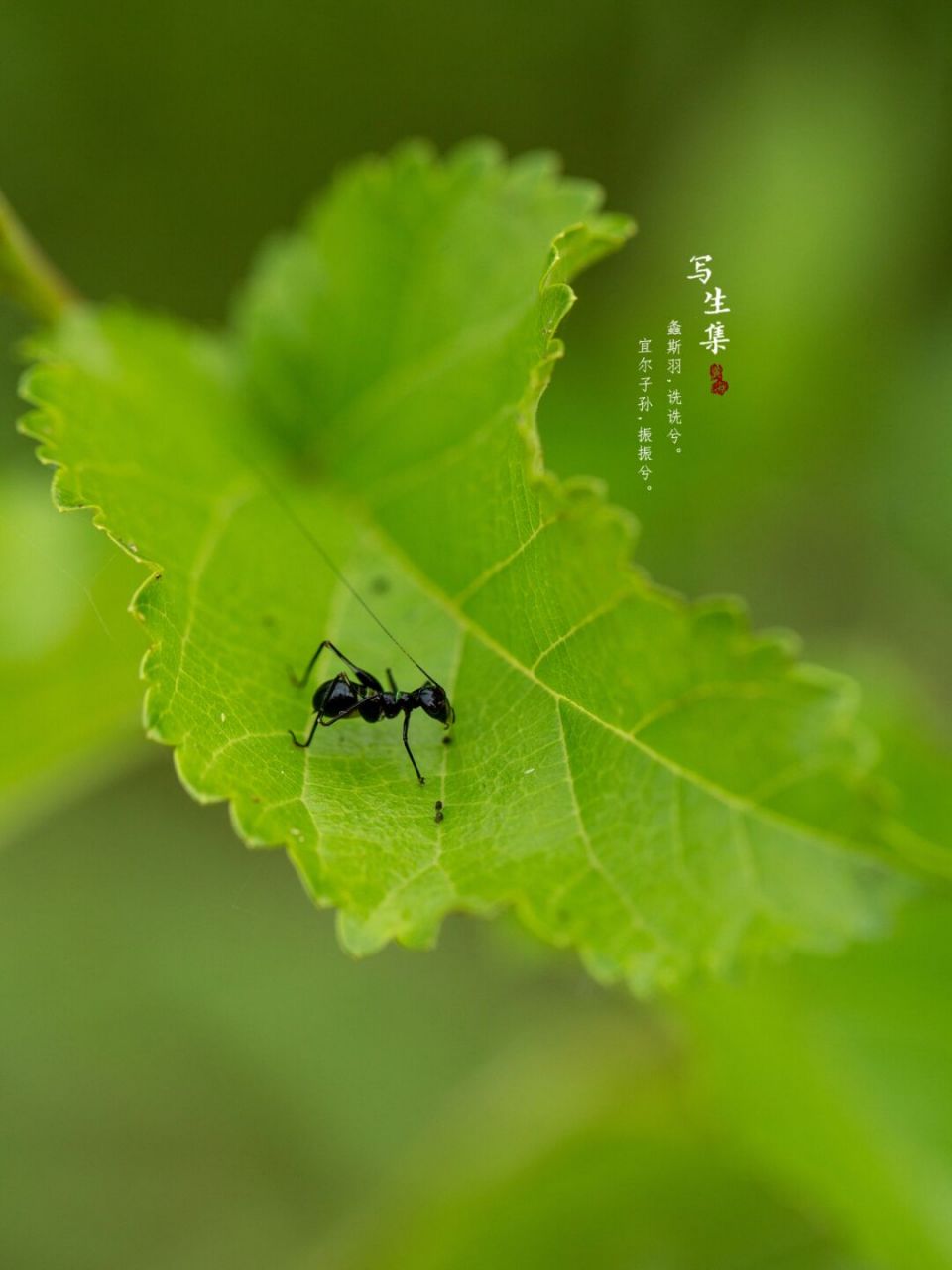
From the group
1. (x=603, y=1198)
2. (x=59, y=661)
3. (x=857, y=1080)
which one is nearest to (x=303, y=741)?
(x=59, y=661)

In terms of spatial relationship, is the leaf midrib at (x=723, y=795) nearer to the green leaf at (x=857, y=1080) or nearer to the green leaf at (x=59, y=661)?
the green leaf at (x=857, y=1080)

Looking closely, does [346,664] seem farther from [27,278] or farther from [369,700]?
[27,278]

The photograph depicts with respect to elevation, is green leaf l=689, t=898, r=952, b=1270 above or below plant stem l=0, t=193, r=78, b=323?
below

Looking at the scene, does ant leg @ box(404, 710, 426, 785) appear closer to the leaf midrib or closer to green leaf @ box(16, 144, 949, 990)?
green leaf @ box(16, 144, 949, 990)

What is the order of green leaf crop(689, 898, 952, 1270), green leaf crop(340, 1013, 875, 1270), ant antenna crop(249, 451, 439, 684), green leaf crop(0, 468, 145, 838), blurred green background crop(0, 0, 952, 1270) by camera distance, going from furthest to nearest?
green leaf crop(340, 1013, 875, 1270)
blurred green background crop(0, 0, 952, 1270)
green leaf crop(0, 468, 145, 838)
green leaf crop(689, 898, 952, 1270)
ant antenna crop(249, 451, 439, 684)

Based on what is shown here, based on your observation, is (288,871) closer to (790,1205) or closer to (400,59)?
(790,1205)

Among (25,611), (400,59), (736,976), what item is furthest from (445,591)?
(400,59)

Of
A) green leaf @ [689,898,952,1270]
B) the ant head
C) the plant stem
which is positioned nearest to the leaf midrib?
the ant head
